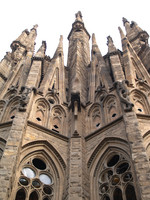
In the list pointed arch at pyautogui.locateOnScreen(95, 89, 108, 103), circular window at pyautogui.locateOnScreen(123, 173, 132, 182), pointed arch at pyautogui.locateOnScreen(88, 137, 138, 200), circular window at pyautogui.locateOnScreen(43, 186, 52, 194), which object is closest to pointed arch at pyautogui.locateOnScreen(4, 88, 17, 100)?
pointed arch at pyautogui.locateOnScreen(95, 89, 108, 103)

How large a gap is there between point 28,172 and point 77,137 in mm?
2571

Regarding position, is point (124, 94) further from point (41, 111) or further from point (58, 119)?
point (41, 111)

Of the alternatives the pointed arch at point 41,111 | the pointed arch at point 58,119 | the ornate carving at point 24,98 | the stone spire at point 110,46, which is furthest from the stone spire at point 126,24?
the ornate carving at point 24,98

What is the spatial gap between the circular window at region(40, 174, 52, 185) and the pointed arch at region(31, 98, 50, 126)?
2832mm

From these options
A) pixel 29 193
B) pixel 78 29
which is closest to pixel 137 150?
pixel 29 193

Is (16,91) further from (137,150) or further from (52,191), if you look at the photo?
(137,150)

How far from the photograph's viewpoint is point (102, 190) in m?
9.74

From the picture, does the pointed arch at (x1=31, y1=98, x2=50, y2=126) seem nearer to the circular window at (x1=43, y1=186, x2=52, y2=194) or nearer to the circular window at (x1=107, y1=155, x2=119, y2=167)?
the circular window at (x1=43, y1=186, x2=52, y2=194)

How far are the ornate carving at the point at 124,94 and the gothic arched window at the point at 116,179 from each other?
1.88 m

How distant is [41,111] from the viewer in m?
13.4

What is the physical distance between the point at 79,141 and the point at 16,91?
5.14 m

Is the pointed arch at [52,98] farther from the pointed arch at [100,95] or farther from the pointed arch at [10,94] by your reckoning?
the pointed arch at [100,95]

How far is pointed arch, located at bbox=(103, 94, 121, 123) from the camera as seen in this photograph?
1252 centimetres

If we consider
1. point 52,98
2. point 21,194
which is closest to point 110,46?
point 52,98
